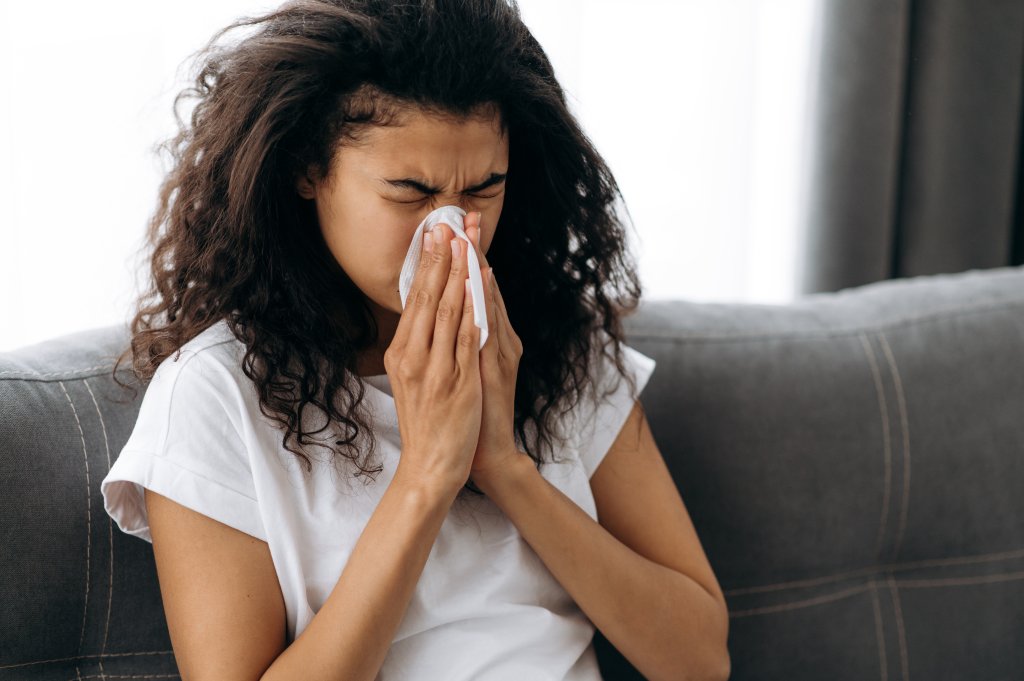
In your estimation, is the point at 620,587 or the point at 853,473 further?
the point at 853,473

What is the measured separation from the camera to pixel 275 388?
1.09 metres

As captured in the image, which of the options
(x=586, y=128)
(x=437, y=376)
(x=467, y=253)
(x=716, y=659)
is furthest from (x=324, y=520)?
(x=586, y=128)

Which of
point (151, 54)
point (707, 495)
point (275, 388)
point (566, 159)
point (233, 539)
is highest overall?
point (151, 54)

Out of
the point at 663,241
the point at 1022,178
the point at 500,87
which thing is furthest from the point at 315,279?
the point at 1022,178

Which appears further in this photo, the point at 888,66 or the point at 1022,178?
the point at 1022,178

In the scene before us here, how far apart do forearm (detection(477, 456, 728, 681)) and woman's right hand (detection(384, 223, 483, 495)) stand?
8 centimetres

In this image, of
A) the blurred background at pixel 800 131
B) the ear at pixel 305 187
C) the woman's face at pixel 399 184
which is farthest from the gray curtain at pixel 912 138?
the ear at pixel 305 187

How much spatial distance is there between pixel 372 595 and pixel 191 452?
0.23m

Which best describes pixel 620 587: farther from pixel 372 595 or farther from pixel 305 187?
pixel 305 187

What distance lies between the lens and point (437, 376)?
1050 mm

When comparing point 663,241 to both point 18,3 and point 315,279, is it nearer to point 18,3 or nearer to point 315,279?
point 315,279

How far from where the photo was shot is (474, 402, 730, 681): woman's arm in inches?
43.9

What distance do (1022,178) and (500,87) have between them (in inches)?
63.8

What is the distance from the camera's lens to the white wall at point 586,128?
1480 mm
